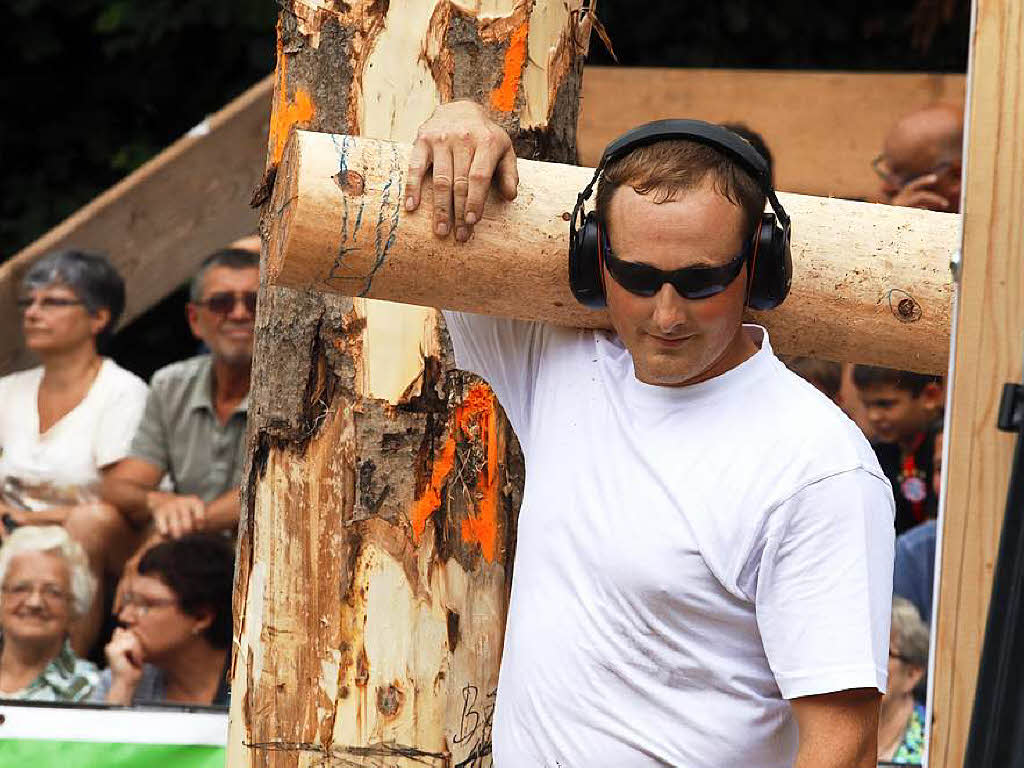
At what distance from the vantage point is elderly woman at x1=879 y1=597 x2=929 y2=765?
12.2ft

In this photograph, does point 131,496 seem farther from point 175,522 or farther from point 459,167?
point 459,167

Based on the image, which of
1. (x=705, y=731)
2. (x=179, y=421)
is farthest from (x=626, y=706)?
(x=179, y=421)

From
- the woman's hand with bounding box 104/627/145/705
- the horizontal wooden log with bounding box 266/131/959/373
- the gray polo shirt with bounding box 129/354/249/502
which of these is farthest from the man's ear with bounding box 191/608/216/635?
the horizontal wooden log with bounding box 266/131/959/373

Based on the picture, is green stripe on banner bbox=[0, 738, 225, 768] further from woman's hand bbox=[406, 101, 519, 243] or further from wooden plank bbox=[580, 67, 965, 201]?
wooden plank bbox=[580, 67, 965, 201]

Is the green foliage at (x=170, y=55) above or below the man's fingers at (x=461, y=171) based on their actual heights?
above

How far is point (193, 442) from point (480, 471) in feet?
7.21

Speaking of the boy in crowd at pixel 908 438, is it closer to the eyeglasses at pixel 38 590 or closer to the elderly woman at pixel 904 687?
the elderly woman at pixel 904 687

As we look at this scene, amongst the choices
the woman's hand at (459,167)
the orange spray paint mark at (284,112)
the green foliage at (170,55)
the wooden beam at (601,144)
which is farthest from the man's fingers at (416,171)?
the green foliage at (170,55)

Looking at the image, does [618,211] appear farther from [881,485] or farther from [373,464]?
[373,464]

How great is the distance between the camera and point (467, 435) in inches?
95.3

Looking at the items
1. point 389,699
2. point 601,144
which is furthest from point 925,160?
point 389,699

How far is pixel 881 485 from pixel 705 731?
371 millimetres

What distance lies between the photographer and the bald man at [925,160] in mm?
4359

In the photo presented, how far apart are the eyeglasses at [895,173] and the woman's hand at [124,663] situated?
8.46 feet
